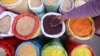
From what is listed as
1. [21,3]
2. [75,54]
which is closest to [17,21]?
[21,3]

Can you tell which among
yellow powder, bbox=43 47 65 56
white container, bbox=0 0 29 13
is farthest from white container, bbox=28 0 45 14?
yellow powder, bbox=43 47 65 56

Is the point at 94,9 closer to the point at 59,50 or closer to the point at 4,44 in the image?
the point at 59,50

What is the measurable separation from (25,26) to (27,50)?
7 cm

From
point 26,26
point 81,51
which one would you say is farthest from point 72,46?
point 26,26

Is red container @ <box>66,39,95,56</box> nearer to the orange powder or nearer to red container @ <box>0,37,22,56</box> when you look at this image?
the orange powder

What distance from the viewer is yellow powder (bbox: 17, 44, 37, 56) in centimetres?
54

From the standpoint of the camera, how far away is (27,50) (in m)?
0.54

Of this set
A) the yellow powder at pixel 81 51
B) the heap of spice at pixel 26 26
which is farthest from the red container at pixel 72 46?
the heap of spice at pixel 26 26

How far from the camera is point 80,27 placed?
0.54 metres

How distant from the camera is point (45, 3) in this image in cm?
55

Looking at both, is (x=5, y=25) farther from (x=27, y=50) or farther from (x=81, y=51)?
(x=81, y=51)

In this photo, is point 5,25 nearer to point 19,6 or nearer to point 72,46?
point 19,6

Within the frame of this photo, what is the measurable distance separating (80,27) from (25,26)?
0.15m

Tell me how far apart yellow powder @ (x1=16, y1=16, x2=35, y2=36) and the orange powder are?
0.11 meters
